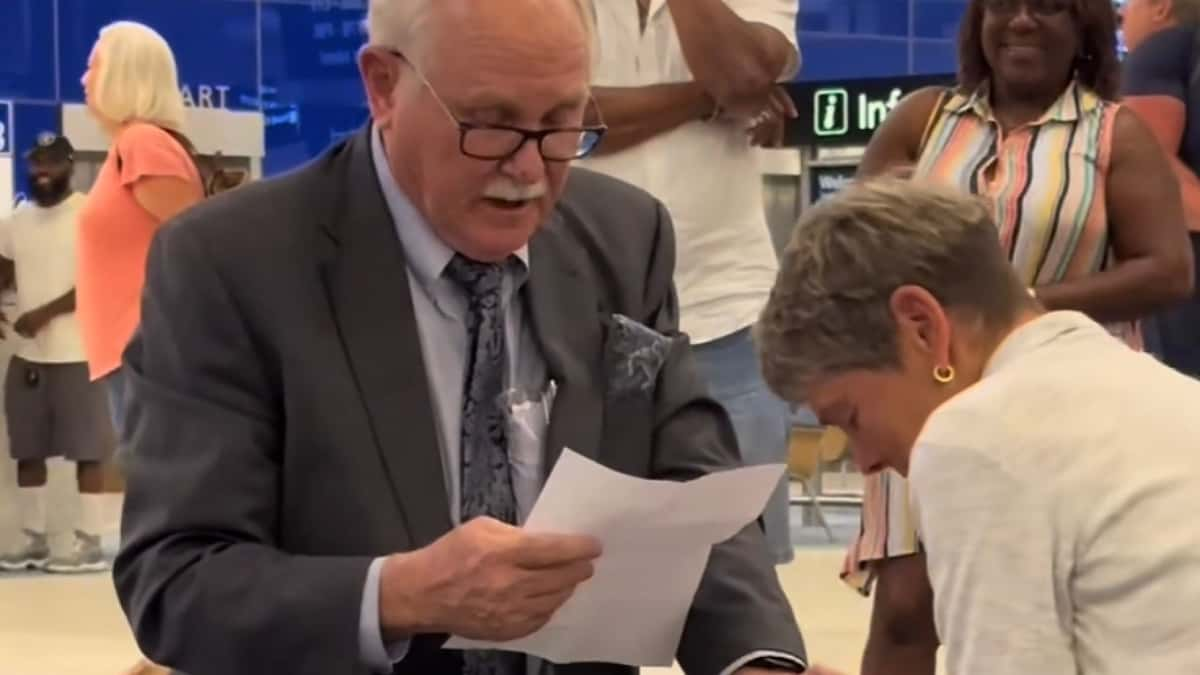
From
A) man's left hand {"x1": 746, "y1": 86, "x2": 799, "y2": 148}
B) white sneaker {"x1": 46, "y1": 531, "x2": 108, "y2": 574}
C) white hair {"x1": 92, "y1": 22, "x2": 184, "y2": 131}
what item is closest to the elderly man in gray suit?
man's left hand {"x1": 746, "y1": 86, "x2": 799, "y2": 148}

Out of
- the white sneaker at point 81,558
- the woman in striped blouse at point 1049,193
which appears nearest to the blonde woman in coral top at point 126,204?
the woman in striped blouse at point 1049,193

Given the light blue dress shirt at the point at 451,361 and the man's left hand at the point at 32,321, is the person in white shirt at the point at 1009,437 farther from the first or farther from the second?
the man's left hand at the point at 32,321

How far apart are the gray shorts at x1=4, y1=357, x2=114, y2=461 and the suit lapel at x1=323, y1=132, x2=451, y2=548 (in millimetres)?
6063

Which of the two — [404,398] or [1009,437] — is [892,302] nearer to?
[1009,437]

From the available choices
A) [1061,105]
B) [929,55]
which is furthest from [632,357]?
[929,55]

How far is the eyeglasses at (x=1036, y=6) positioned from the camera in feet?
11.5

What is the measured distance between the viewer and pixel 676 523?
2.11 m

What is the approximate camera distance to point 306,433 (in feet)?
7.11

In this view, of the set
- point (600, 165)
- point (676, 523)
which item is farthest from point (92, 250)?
point (676, 523)

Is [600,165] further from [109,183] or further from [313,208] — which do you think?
[109,183]

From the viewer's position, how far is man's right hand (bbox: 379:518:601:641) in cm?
200

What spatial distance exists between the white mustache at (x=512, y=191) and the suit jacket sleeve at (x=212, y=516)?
0.30 m

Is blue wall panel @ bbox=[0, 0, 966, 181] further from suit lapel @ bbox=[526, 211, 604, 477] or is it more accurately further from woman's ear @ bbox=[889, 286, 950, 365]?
woman's ear @ bbox=[889, 286, 950, 365]

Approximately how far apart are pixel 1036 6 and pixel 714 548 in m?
1.58
